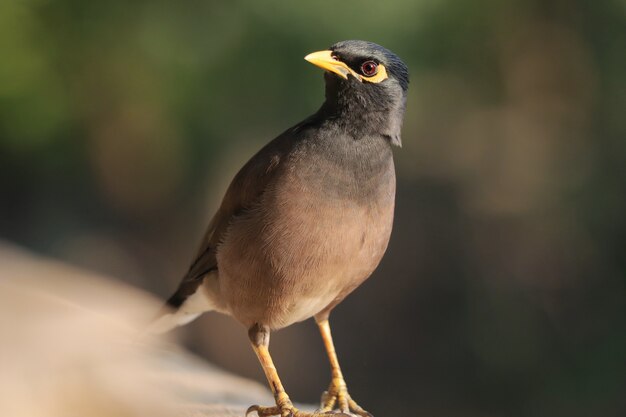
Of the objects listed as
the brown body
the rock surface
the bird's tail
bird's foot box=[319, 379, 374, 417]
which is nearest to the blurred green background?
the rock surface

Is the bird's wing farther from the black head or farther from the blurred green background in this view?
the blurred green background

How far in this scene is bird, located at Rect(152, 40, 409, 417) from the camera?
3582 millimetres

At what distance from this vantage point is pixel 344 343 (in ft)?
26.0

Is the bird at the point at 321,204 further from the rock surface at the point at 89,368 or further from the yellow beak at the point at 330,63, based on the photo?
the rock surface at the point at 89,368

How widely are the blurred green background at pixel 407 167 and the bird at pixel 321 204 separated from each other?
12.4 ft

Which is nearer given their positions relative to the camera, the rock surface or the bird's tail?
the rock surface

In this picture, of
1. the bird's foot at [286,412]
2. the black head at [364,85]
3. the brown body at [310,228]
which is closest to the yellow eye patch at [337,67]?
the black head at [364,85]

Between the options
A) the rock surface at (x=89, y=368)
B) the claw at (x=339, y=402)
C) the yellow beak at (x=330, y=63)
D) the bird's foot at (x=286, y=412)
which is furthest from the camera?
the claw at (x=339, y=402)

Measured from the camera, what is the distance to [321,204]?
3.56 m

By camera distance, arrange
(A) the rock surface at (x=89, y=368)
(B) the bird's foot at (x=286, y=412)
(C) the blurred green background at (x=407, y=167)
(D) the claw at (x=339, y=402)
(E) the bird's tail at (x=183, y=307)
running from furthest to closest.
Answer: (C) the blurred green background at (x=407, y=167) → (E) the bird's tail at (x=183, y=307) → (D) the claw at (x=339, y=402) → (B) the bird's foot at (x=286, y=412) → (A) the rock surface at (x=89, y=368)

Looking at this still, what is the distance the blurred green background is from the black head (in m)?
3.76

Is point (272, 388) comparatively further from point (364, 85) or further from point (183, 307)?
point (364, 85)

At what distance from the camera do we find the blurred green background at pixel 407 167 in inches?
298

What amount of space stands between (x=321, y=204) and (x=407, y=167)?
5223mm
